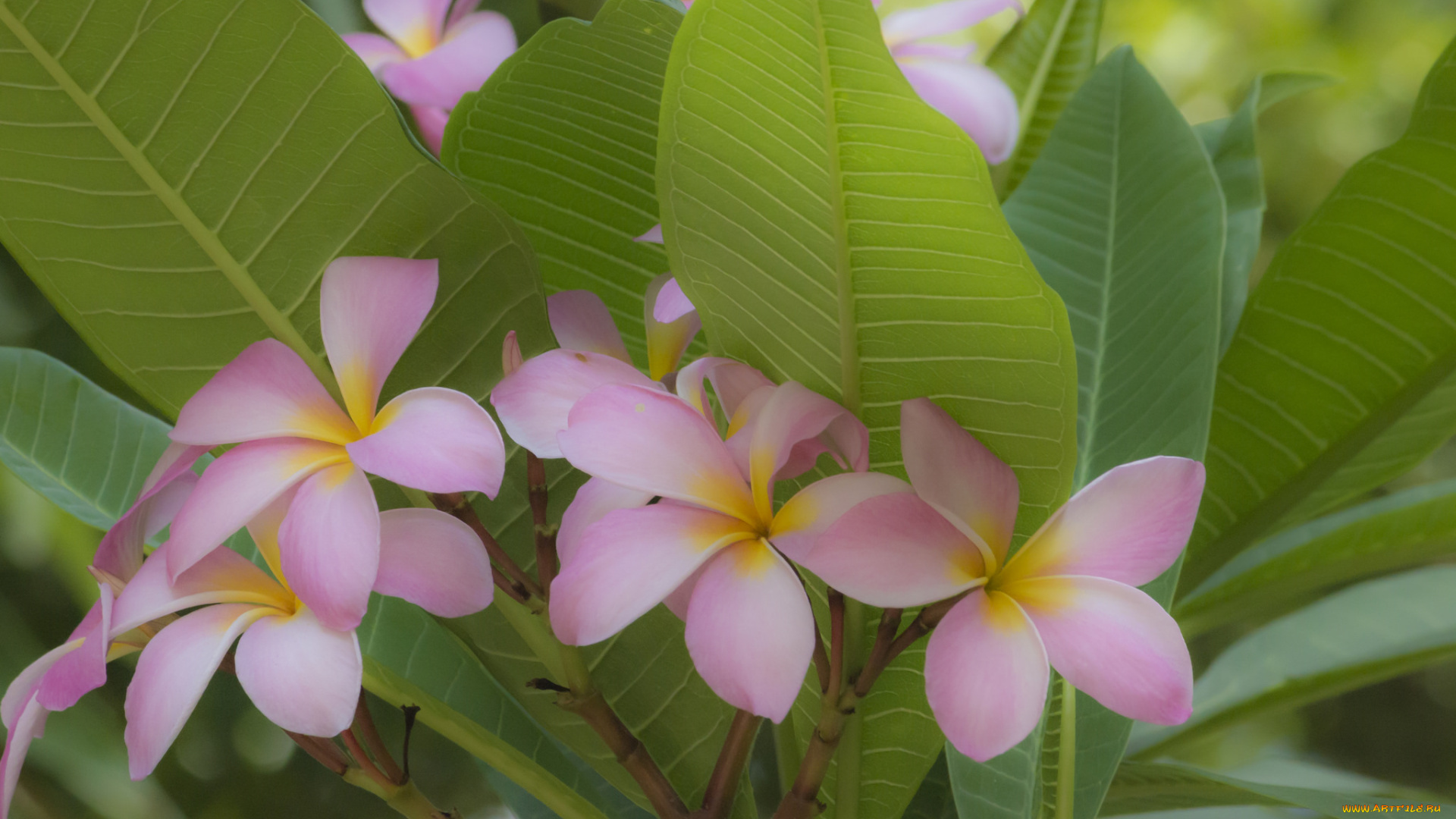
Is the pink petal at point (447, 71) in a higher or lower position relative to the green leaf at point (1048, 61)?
lower

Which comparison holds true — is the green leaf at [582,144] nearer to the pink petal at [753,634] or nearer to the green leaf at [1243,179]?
the pink petal at [753,634]

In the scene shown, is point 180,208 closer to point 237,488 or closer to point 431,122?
point 237,488

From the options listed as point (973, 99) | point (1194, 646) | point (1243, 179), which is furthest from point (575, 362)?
point (1194, 646)

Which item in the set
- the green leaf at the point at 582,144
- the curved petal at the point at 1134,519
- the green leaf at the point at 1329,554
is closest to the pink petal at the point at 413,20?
the green leaf at the point at 582,144

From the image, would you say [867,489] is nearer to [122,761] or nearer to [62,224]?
[62,224]

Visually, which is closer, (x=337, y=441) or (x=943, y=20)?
(x=337, y=441)

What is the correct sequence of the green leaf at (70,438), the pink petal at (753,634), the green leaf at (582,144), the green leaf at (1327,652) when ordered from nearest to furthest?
1. the pink petal at (753,634)
2. the green leaf at (582,144)
3. the green leaf at (70,438)
4. the green leaf at (1327,652)

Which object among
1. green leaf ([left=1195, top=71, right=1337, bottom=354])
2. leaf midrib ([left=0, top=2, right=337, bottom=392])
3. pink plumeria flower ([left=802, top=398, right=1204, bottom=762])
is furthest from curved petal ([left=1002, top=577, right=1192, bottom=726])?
green leaf ([left=1195, top=71, right=1337, bottom=354])
